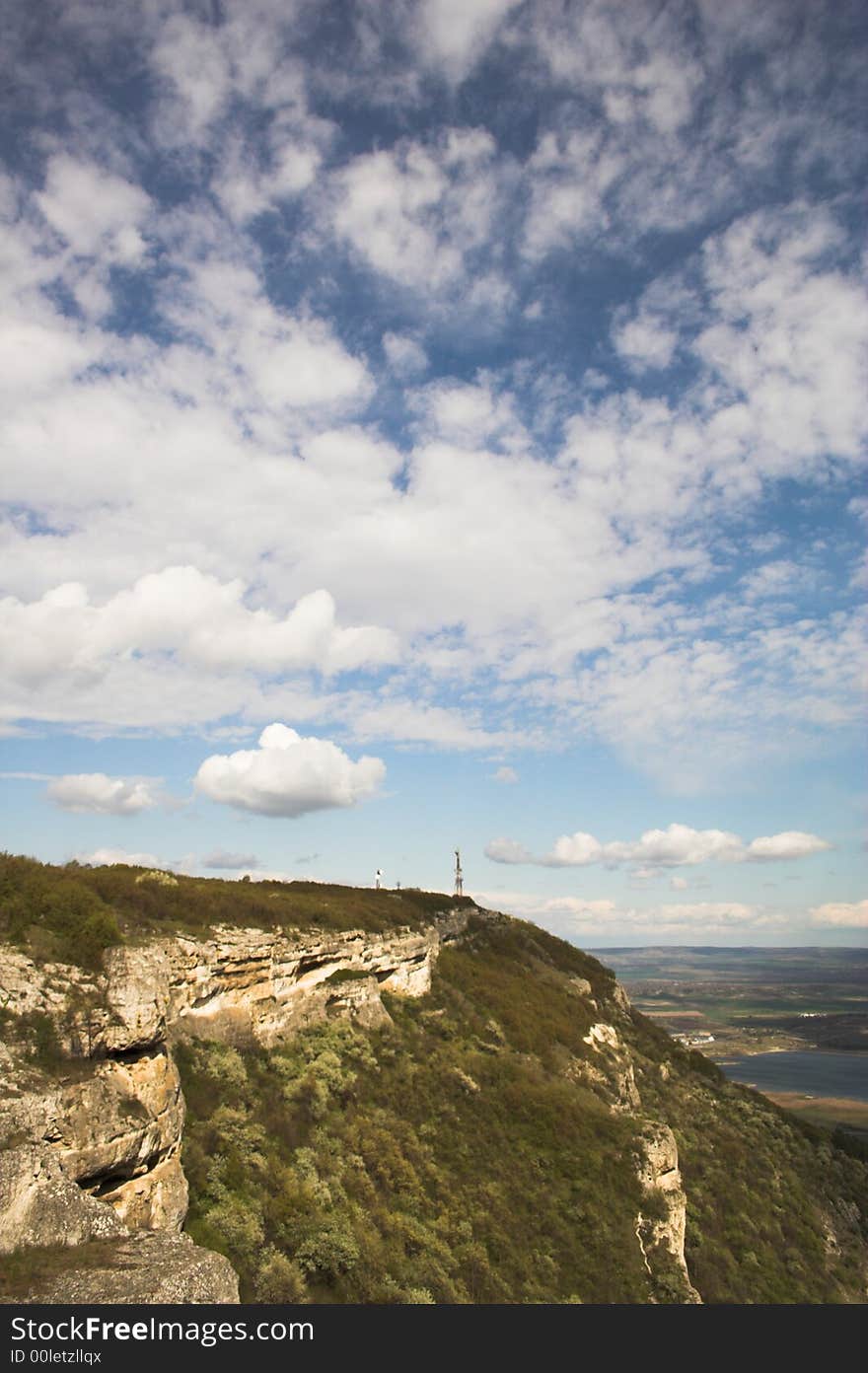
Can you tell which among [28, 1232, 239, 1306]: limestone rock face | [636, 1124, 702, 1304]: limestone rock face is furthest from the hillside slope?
[636, 1124, 702, 1304]: limestone rock face

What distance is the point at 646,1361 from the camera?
12.7m

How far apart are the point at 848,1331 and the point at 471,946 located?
5693 cm

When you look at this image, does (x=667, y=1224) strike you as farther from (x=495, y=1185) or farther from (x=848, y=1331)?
(x=848, y=1331)

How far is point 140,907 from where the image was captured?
32.1 metres

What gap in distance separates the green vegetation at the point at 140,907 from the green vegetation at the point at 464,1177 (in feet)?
20.1

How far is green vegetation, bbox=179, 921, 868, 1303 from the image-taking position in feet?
75.4

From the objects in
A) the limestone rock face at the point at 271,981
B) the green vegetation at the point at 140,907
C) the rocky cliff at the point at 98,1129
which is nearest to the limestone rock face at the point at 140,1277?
the rocky cliff at the point at 98,1129

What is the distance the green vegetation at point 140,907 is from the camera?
20.0 metres

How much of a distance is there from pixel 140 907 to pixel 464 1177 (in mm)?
20844

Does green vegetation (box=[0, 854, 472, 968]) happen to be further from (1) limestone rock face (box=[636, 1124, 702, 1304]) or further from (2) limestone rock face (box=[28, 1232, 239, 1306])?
(1) limestone rock face (box=[636, 1124, 702, 1304])

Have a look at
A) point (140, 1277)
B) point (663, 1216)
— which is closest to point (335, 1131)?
point (140, 1277)

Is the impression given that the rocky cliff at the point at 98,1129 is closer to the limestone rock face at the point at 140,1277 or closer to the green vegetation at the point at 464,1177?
the limestone rock face at the point at 140,1277

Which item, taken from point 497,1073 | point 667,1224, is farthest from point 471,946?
Result: point 667,1224

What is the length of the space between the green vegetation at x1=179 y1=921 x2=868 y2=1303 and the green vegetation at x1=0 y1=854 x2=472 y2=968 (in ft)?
20.1
